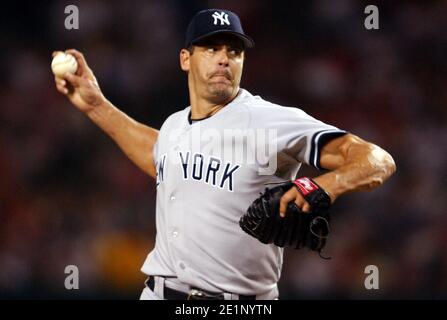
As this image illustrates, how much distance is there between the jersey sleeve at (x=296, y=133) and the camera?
2.47 m

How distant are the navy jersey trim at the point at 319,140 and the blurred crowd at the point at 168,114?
2.33 m

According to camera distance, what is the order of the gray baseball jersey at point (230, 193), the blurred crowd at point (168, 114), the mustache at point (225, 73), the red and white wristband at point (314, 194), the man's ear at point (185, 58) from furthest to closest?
the blurred crowd at point (168, 114) → the man's ear at point (185, 58) → the mustache at point (225, 73) → the gray baseball jersey at point (230, 193) → the red and white wristband at point (314, 194)

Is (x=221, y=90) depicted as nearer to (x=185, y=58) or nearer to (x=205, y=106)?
(x=205, y=106)

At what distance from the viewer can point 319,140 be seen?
8.08 ft

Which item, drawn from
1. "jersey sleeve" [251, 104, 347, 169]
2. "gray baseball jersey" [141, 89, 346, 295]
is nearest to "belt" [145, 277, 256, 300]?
"gray baseball jersey" [141, 89, 346, 295]

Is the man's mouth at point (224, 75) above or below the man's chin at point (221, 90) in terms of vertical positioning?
above

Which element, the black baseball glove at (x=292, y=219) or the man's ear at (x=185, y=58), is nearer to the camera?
the black baseball glove at (x=292, y=219)

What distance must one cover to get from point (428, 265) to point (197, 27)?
271 cm

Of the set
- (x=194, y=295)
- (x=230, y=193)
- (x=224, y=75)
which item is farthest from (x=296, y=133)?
(x=194, y=295)

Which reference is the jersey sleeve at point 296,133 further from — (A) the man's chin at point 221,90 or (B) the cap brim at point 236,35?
(B) the cap brim at point 236,35

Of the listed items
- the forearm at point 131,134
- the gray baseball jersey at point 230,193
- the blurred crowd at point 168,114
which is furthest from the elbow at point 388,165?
the blurred crowd at point 168,114

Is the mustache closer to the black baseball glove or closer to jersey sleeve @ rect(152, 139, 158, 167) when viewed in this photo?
jersey sleeve @ rect(152, 139, 158, 167)

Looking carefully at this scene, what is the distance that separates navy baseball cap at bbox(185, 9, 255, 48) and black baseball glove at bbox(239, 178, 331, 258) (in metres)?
0.81

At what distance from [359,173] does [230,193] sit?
1.87 ft
